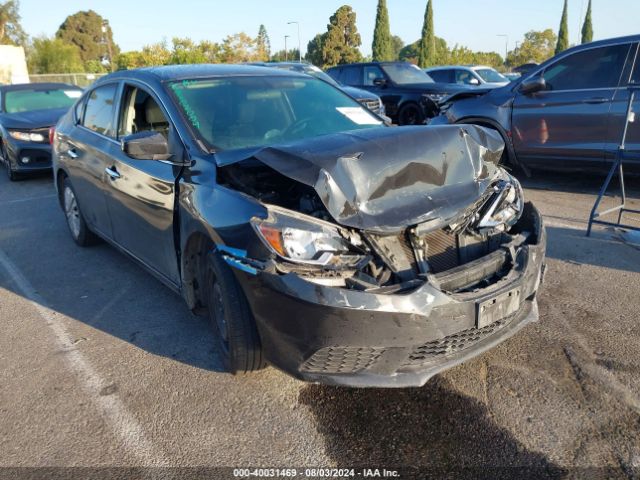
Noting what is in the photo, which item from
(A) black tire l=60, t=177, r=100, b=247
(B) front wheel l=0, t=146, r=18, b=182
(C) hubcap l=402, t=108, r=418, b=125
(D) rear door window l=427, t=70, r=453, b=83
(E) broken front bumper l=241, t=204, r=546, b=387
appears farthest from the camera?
(D) rear door window l=427, t=70, r=453, b=83

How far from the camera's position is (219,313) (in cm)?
316

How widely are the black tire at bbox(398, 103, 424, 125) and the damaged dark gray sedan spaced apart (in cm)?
877

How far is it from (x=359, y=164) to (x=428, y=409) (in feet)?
4.21

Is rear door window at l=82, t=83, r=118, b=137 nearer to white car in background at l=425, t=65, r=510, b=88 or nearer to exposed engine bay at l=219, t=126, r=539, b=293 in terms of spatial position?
exposed engine bay at l=219, t=126, r=539, b=293

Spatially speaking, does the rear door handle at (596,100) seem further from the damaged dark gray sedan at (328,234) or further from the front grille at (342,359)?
the front grille at (342,359)

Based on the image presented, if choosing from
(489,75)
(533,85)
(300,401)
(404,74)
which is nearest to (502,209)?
(300,401)

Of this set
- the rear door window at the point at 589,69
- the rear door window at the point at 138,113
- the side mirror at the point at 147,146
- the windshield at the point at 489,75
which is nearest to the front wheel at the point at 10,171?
the rear door window at the point at 138,113

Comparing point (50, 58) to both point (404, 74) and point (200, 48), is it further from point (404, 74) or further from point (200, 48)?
point (404, 74)

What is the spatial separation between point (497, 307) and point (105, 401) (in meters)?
2.13

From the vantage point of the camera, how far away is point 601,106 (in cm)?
673

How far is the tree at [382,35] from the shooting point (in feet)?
168

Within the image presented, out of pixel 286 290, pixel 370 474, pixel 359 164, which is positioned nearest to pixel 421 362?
pixel 370 474

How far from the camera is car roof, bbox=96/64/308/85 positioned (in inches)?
158

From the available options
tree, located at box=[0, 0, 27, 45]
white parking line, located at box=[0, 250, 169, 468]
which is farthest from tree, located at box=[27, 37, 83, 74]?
white parking line, located at box=[0, 250, 169, 468]
